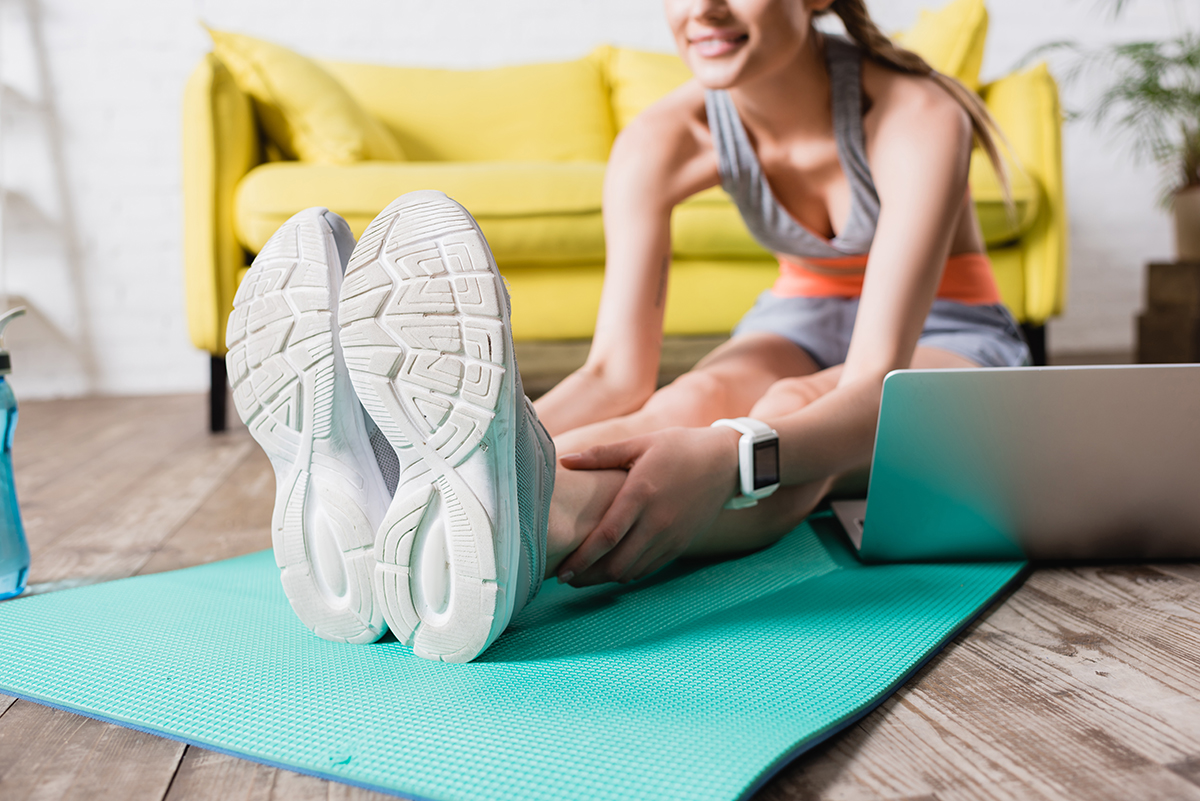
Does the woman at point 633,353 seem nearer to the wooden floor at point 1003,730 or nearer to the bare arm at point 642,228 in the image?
the bare arm at point 642,228

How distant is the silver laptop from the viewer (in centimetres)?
72

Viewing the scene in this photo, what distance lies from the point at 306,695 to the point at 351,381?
194mm

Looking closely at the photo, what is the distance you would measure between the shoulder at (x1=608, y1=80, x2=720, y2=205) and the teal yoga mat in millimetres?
463

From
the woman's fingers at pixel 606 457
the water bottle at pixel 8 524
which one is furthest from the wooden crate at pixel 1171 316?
the water bottle at pixel 8 524

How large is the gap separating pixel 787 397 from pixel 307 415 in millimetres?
484

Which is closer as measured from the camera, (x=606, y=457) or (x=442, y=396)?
(x=442, y=396)

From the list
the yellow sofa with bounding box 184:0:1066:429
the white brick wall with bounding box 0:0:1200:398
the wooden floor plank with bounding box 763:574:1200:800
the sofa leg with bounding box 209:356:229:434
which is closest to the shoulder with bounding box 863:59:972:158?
the wooden floor plank with bounding box 763:574:1200:800

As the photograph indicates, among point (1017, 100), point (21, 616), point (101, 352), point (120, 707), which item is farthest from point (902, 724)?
point (101, 352)

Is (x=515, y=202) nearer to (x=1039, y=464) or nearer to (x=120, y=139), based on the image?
(x=1039, y=464)

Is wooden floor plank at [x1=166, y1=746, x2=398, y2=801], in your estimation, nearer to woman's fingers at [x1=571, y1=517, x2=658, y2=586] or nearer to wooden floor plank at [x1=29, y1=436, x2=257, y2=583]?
woman's fingers at [x1=571, y1=517, x2=658, y2=586]

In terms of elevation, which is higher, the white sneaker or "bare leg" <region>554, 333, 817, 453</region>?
the white sneaker

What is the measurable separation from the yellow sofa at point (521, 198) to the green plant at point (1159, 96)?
625 mm

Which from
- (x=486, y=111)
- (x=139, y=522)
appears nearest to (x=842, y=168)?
(x=139, y=522)

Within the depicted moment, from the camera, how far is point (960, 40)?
6.94ft
